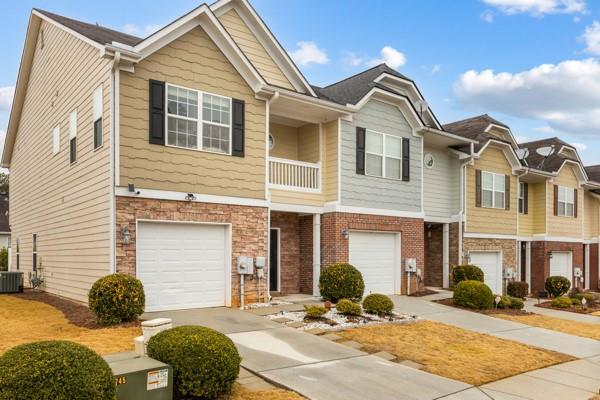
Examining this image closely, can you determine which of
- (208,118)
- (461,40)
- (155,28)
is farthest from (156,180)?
(461,40)

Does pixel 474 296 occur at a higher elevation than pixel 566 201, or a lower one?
lower

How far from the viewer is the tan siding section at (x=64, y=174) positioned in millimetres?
12383

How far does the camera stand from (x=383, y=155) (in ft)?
58.3

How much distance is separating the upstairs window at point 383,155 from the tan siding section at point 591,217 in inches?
717

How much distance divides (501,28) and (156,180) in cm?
1400

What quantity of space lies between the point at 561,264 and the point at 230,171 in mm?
21295

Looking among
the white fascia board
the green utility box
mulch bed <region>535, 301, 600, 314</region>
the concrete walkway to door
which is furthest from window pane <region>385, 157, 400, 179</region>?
the green utility box

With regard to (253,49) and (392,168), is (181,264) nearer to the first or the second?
(253,49)

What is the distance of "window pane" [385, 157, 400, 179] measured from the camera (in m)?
17.9

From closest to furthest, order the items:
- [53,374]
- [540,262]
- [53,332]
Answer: [53,374], [53,332], [540,262]

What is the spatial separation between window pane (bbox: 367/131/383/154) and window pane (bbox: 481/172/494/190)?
6869 millimetres

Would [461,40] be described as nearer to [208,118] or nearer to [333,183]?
[333,183]

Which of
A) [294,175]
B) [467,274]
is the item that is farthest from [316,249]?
[467,274]

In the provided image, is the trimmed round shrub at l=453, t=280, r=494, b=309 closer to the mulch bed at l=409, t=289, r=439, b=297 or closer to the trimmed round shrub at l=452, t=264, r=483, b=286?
the mulch bed at l=409, t=289, r=439, b=297
